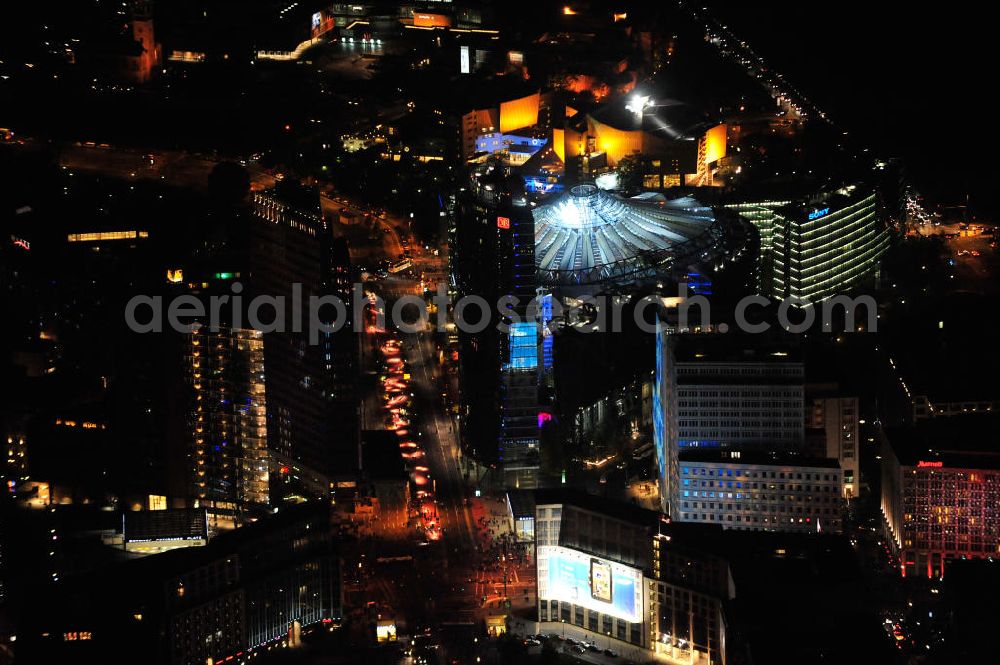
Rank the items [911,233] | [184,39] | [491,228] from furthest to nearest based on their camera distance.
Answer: [184,39]
[911,233]
[491,228]

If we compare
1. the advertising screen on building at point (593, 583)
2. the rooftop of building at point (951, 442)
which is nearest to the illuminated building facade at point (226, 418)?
the advertising screen on building at point (593, 583)

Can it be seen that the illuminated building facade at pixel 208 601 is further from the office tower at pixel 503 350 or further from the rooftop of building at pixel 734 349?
the rooftop of building at pixel 734 349

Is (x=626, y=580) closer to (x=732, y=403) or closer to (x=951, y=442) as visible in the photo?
(x=732, y=403)

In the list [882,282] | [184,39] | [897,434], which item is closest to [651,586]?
[897,434]

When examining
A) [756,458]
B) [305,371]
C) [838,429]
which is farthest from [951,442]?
[305,371]

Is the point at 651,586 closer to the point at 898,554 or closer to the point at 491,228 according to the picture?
the point at 898,554
